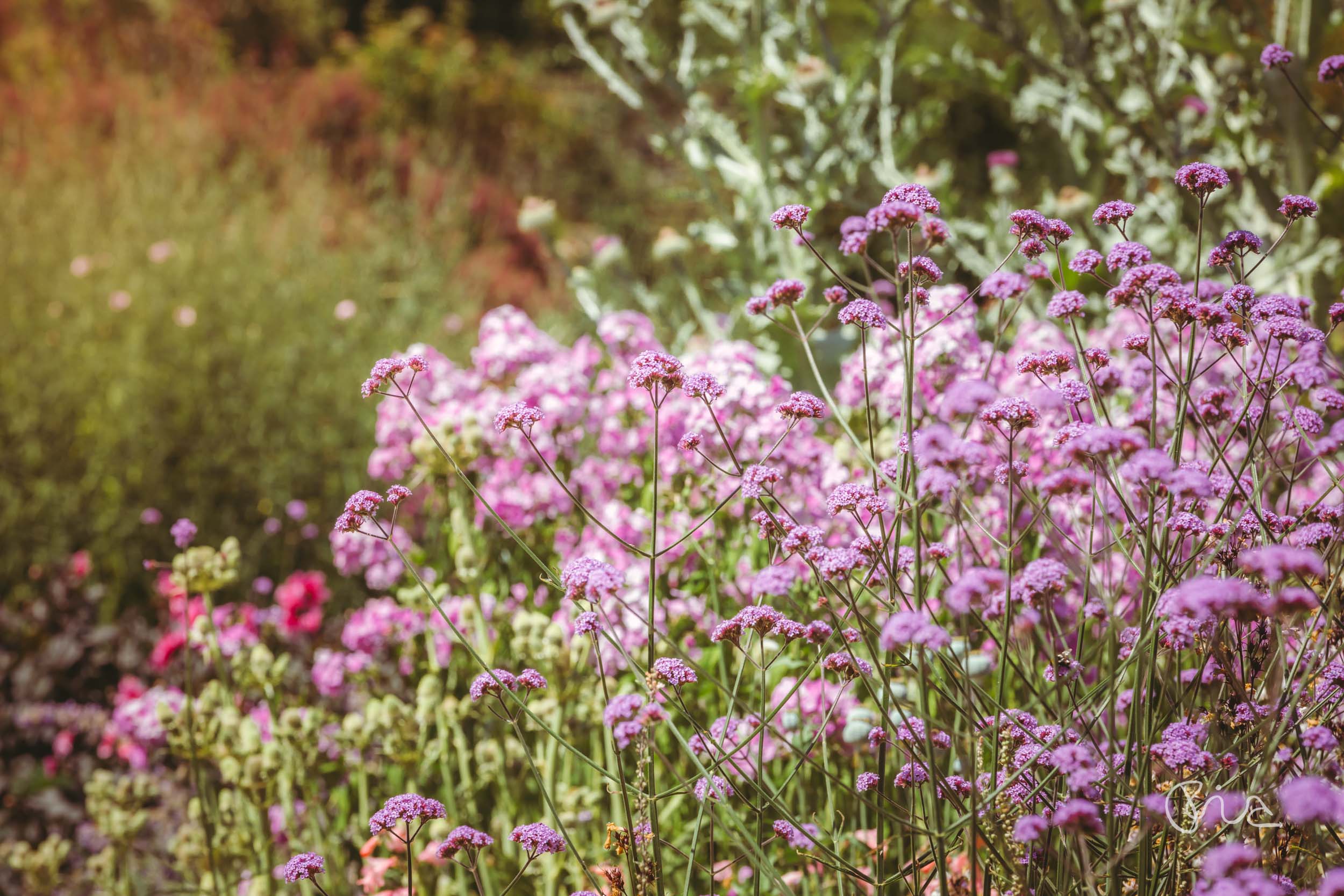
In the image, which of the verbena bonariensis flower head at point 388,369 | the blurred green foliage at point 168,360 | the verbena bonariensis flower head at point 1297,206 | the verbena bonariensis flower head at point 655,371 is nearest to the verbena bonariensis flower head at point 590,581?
the verbena bonariensis flower head at point 655,371

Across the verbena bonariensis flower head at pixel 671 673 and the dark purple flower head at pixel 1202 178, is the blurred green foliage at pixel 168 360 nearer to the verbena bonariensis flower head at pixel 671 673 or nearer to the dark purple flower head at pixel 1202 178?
the verbena bonariensis flower head at pixel 671 673

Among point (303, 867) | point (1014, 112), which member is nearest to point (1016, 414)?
point (303, 867)

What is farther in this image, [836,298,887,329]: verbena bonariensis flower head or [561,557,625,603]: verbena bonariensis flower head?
[836,298,887,329]: verbena bonariensis flower head

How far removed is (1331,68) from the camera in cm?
123

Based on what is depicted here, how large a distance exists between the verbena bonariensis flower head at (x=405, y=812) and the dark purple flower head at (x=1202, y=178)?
42.4 inches

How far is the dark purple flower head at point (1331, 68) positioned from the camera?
48.4 inches

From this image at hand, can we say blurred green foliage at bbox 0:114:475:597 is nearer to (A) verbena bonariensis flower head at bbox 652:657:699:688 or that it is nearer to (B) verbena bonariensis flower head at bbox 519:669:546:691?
(B) verbena bonariensis flower head at bbox 519:669:546:691

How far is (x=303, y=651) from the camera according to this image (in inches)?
108

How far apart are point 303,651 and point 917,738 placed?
217cm

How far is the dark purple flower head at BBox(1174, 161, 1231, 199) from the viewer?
109 cm

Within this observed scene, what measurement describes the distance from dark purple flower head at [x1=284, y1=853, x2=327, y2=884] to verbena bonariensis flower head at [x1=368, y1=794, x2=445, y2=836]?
8cm

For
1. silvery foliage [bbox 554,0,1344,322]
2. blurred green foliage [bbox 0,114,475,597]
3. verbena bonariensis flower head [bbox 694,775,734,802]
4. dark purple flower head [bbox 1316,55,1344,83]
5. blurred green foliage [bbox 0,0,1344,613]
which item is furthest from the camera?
blurred green foliage [bbox 0,114,475,597]

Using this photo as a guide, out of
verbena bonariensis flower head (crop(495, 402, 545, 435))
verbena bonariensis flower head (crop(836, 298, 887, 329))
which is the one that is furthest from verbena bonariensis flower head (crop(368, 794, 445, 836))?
verbena bonariensis flower head (crop(836, 298, 887, 329))

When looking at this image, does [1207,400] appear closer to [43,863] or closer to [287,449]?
[43,863]
